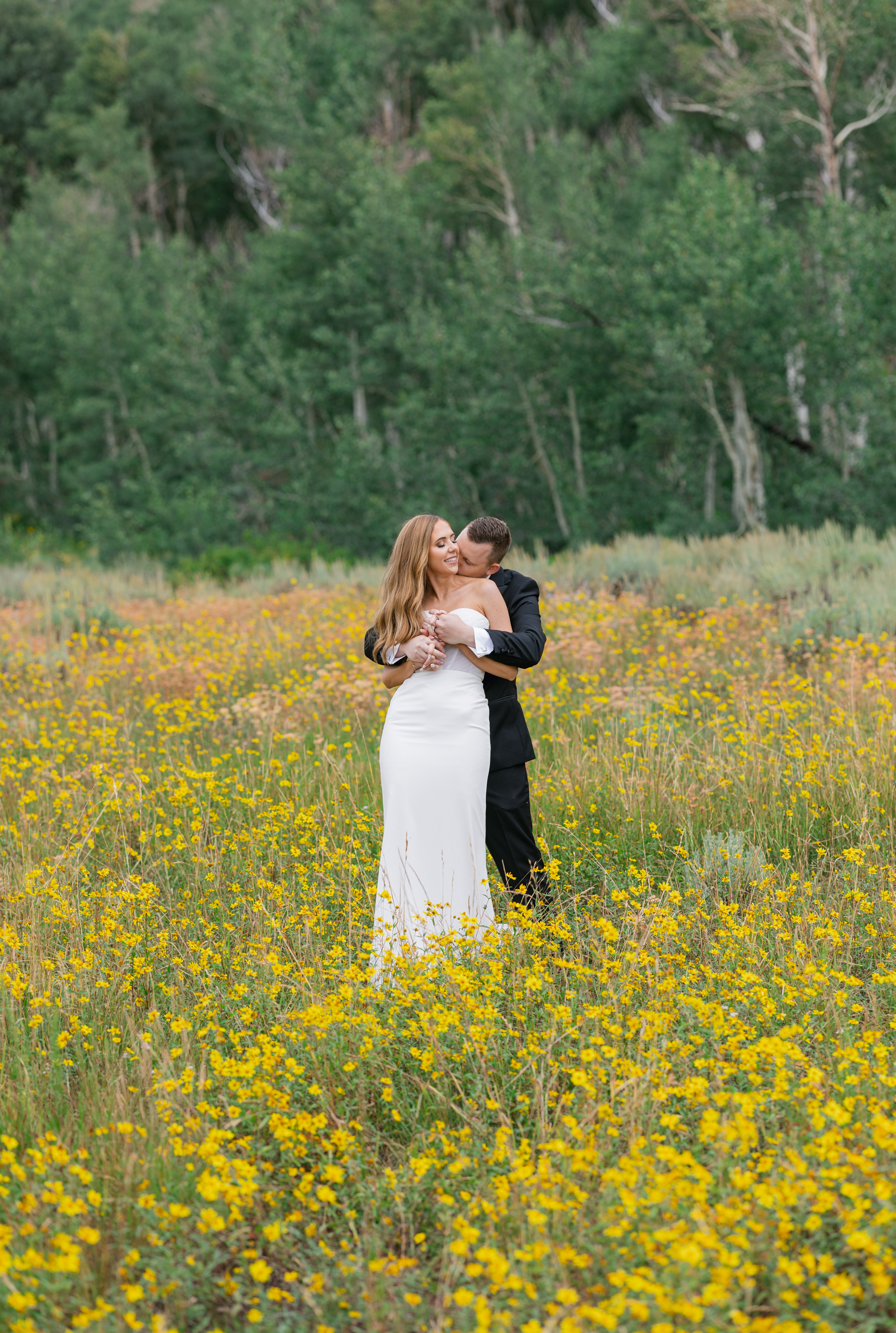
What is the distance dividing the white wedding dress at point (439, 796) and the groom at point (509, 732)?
19 cm

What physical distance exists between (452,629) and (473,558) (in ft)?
1.58

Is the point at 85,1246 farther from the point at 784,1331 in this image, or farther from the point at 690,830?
the point at 690,830

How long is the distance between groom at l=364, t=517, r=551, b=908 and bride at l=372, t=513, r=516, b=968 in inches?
5.7

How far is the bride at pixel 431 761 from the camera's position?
4332 mm

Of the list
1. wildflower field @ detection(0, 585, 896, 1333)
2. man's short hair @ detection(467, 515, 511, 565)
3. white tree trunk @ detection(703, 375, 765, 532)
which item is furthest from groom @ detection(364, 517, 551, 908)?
white tree trunk @ detection(703, 375, 765, 532)

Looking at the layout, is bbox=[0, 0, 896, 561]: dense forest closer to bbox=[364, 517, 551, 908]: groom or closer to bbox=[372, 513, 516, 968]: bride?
bbox=[364, 517, 551, 908]: groom

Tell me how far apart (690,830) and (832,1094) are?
2046 millimetres

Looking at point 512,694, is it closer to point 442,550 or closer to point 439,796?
point 439,796

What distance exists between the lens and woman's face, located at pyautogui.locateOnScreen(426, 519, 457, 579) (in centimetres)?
436

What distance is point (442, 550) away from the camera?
4387mm

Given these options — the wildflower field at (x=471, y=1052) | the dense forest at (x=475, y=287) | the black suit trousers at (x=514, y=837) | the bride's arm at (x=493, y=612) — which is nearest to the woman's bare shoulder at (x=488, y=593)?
the bride's arm at (x=493, y=612)

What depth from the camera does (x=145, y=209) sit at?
3875 centimetres

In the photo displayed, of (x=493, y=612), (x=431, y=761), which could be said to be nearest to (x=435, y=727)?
(x=431, y=761)

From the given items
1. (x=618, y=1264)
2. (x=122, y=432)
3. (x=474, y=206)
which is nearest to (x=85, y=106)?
(x=122, y=432)
